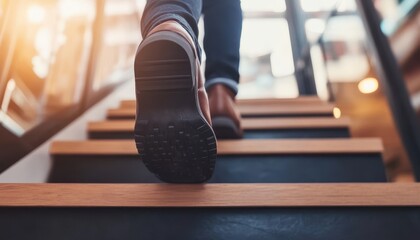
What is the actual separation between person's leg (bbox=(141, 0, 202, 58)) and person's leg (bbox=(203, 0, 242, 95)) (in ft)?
0.87

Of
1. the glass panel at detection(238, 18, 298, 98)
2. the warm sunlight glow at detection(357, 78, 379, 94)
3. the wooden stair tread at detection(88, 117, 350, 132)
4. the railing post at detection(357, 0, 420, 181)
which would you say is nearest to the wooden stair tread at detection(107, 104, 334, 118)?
the wooden stair tread at detection(88, 117, 350, 132)

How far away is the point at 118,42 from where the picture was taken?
120 inches

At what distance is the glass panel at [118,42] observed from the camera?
2510 mm

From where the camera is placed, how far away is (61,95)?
2.19m

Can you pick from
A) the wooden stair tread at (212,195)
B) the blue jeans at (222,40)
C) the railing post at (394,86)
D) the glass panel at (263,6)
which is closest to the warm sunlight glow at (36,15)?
the blue jeans at (222,40)

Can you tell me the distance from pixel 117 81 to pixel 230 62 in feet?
5.21

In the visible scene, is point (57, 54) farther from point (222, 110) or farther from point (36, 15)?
point (222, 110)

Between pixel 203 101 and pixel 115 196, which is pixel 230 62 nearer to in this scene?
pixel 203 101

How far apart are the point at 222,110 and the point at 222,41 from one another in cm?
21

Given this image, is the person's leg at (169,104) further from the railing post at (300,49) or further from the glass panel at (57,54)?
the railing post at (300,49)

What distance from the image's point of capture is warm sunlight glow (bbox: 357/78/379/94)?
2917 mm

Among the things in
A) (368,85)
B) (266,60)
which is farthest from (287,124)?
(266,60)

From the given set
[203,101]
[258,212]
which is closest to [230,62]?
[203,101]

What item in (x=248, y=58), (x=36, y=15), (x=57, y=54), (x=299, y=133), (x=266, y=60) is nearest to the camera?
(x=299, y=133)
